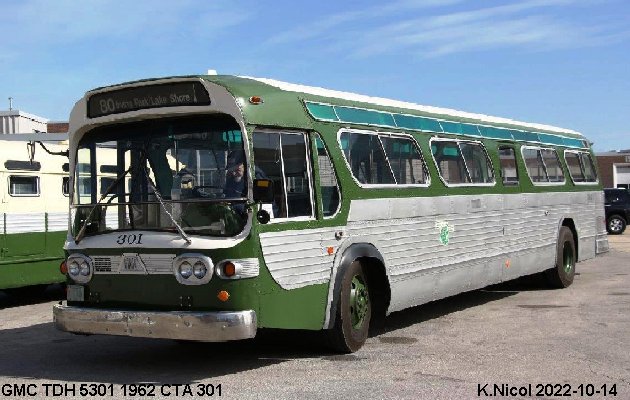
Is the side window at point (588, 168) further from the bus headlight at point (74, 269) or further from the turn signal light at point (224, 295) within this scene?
the bus headlight at point (74, 269)

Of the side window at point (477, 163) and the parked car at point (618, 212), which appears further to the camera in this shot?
the parked car at point (618, 212)

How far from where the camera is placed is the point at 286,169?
25.8ft

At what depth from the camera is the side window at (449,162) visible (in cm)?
1085

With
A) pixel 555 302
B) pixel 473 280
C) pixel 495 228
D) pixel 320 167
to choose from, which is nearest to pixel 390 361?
pixel 320 167

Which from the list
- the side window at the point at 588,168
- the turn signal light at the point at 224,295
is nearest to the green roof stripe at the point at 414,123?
the side window at the point at 588,168

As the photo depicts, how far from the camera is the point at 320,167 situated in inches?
328

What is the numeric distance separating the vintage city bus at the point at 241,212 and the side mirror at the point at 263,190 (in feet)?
0.04

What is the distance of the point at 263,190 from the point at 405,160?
3268 mm

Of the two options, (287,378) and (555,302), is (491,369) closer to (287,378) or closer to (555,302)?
(287,378)

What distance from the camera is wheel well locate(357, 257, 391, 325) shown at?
9.22 m

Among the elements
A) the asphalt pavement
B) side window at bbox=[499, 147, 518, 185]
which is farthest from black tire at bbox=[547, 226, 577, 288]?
the asphalt pavement

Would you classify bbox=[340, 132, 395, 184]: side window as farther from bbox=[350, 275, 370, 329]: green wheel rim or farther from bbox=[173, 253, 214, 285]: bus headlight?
bbox=[173, 253, 214, 285]: bus headlight

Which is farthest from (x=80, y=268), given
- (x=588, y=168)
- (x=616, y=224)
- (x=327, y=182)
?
(x=616, y=224)

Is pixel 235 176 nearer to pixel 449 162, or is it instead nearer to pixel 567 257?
pixel 449 162
